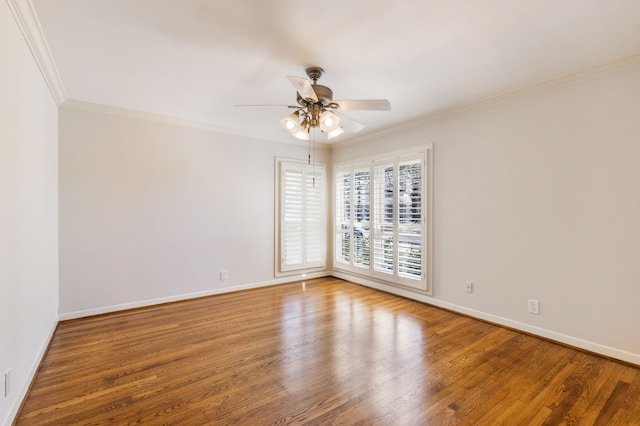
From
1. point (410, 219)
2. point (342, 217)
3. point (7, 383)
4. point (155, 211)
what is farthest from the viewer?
point (342, 217)

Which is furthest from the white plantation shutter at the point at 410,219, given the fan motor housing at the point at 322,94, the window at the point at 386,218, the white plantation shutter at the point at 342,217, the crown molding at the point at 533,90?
the fan motor housing at the point at 322,94

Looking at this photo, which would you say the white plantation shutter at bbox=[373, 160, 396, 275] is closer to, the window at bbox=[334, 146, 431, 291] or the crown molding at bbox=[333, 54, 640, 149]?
the window at bbox=[334, 146, 431, 291]

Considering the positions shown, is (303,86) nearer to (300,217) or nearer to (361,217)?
(361,217)

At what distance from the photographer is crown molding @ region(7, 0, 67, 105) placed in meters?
1.80

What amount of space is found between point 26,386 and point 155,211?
7.19ft

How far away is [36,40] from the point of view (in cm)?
211

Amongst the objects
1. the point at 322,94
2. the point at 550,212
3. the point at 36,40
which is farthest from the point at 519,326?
the point at 36,40

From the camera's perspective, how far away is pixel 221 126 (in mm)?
4336

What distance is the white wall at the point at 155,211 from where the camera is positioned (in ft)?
11.2

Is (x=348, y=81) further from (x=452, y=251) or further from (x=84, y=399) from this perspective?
(x=84, y=399)

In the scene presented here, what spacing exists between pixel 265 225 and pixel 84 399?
10.1 ft

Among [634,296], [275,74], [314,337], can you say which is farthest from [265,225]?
[634,296]

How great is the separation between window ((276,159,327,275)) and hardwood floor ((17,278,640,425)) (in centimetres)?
161

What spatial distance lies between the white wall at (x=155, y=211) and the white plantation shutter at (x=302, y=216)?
243 millimetres
